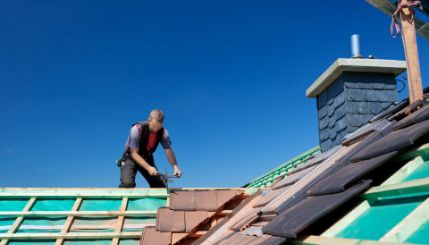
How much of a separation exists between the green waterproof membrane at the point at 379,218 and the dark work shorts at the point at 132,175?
15.5ft

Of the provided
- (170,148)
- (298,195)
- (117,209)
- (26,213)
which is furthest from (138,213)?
(298,195)

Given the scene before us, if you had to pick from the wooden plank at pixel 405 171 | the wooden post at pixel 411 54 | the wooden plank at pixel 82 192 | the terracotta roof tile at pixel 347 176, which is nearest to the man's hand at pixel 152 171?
the wooden plank at pixel 82 192

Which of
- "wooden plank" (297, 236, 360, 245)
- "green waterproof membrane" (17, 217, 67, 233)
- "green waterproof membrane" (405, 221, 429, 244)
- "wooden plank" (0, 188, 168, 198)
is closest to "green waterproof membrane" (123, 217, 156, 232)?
"wooden plank" (0, 188, 168, 198)

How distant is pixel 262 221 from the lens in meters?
3.15

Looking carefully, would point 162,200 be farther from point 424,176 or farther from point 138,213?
point 424,176

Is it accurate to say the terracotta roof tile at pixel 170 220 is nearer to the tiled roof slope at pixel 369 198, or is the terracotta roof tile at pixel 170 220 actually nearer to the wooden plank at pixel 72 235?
the wooden plank at pixel 72 235

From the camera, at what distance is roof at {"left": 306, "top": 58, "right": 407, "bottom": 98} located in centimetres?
548

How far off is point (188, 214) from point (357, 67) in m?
3.17

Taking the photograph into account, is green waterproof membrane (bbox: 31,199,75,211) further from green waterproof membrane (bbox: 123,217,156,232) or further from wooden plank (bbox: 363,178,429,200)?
wooden plank (bbox: 363,178,429,200)

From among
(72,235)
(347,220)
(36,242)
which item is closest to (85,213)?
(72,235)

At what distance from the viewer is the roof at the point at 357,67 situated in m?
5.48

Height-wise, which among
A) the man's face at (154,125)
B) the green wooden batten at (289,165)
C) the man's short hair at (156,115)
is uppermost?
the green wooden batten at (289,165)

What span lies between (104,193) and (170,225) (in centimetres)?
117

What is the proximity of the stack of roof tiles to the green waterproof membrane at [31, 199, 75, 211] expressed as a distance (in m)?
1.24
